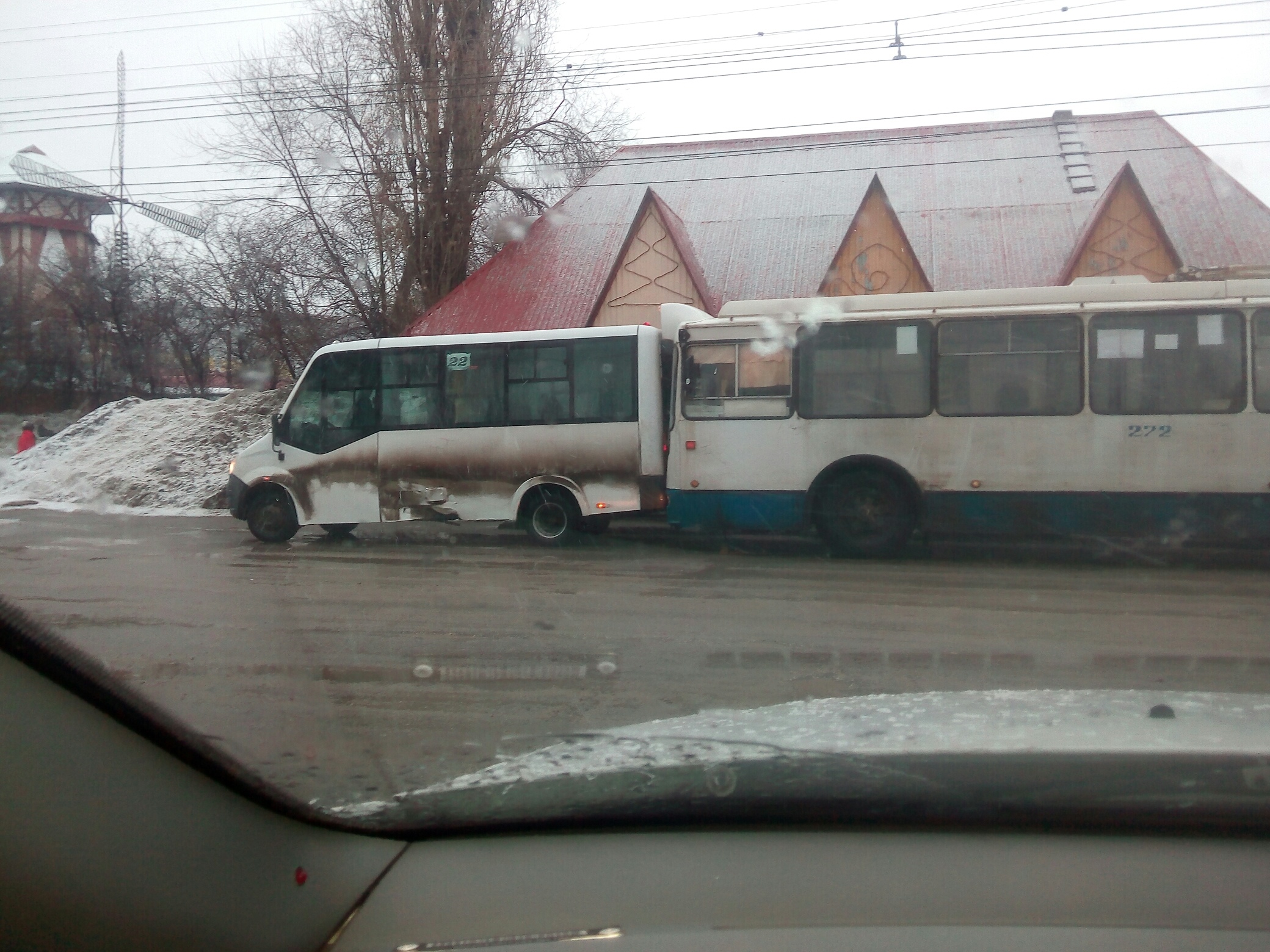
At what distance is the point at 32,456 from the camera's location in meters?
18.3

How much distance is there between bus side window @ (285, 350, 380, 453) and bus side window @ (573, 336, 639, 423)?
273cm

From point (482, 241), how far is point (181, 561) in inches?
667

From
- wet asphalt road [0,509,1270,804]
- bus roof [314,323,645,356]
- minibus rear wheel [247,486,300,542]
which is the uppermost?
bus roof [314,323,645,356]

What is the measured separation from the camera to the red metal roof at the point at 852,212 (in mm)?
23234

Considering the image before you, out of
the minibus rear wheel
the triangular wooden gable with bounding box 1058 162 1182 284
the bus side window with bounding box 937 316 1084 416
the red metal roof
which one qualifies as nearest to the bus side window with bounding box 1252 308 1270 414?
the bus side window with bounding box 937 316 1084 416

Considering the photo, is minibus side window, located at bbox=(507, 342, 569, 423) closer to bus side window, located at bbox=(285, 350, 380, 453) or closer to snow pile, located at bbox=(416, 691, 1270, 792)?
bus side window, located at bbox=(285, 350, 380, 453)

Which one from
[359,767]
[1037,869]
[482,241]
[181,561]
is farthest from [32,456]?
[1037,869]

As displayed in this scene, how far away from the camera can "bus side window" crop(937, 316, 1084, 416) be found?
1126cm

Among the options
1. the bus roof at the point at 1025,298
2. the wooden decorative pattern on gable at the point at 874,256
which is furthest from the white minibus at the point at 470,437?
the wooden decorative pattern on gable at the point at 874,256

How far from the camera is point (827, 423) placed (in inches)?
467

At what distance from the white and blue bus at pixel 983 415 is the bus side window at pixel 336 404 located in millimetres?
4174

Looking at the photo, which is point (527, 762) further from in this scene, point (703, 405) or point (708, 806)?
point (703, 405)

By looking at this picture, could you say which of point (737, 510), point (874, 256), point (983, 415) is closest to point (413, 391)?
point (737, 510)

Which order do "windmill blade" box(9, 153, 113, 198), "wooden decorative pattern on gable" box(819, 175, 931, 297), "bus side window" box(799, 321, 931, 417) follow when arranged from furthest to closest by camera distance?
"wooden decorative pattern on gable" box(819, 175, 931, 297) → "bus side window" box(799, 321, 931, 417) → "windmill blade" box(9, 153, 113, 198)
